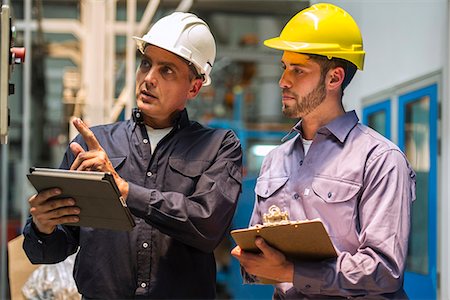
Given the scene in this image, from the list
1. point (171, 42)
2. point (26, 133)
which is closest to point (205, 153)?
point (171, 42)

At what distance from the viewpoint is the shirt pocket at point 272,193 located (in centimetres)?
217

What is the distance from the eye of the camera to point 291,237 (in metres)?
1.91

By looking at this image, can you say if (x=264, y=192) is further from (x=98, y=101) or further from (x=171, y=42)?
(x=98, y=101)

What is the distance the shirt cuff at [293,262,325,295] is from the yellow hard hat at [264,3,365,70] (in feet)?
2.03

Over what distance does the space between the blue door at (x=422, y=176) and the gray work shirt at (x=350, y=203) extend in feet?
6.75

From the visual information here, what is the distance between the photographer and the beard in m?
2.14

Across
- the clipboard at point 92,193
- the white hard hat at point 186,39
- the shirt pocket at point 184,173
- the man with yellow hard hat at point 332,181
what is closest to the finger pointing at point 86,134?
the clipboard at point 92,193

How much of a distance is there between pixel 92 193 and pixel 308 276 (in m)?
0.63

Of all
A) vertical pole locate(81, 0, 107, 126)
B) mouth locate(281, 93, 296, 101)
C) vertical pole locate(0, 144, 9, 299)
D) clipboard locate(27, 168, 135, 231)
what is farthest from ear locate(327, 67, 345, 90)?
vertical pole locate(0, 144, 9, 299)

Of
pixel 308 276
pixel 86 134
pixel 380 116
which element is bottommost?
pixel 308 276

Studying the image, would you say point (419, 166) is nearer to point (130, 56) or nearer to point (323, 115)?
point (130, 56)

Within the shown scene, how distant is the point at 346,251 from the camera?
6.62 ft

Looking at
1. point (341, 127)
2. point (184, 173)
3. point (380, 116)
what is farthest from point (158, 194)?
point (380, 116)

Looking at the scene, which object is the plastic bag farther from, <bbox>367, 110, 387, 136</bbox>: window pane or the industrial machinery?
<bbox>367, 110, 387, 136</bbox>: window pane
